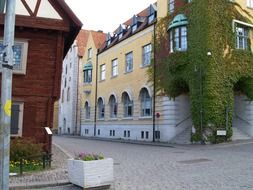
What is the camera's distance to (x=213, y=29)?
27812mm

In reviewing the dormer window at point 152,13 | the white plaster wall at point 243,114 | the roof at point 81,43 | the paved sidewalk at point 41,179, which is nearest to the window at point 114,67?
the dormer window at point 152,13

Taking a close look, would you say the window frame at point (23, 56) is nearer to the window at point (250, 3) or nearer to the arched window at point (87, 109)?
the window at point (250, 3)

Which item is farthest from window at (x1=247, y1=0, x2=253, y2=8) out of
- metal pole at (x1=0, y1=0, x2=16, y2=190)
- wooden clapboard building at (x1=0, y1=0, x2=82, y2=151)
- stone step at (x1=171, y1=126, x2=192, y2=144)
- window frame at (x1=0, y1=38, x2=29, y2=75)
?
metal pole at (x1=0, y1=0, x2=16, y2=190)

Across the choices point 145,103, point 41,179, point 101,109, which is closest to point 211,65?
point 145,103

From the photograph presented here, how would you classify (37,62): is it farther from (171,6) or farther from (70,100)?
(70,100)

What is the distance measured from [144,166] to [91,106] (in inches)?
1331

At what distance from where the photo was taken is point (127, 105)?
3916 centimetres

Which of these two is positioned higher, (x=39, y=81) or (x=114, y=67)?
(x=114, y=67)

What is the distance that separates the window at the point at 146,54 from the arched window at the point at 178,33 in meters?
4.98

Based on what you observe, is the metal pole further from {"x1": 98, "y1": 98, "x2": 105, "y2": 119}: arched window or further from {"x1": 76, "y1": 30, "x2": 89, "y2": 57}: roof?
{"x1": 76, "y1": 30, "x2": 89, "y2": 57}: roof

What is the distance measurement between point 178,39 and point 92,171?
67.4 ft

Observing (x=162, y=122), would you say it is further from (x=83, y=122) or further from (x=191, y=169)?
(x=83, y=122)

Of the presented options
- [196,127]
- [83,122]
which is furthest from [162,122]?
[83,122]

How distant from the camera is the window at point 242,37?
29.4 meters
